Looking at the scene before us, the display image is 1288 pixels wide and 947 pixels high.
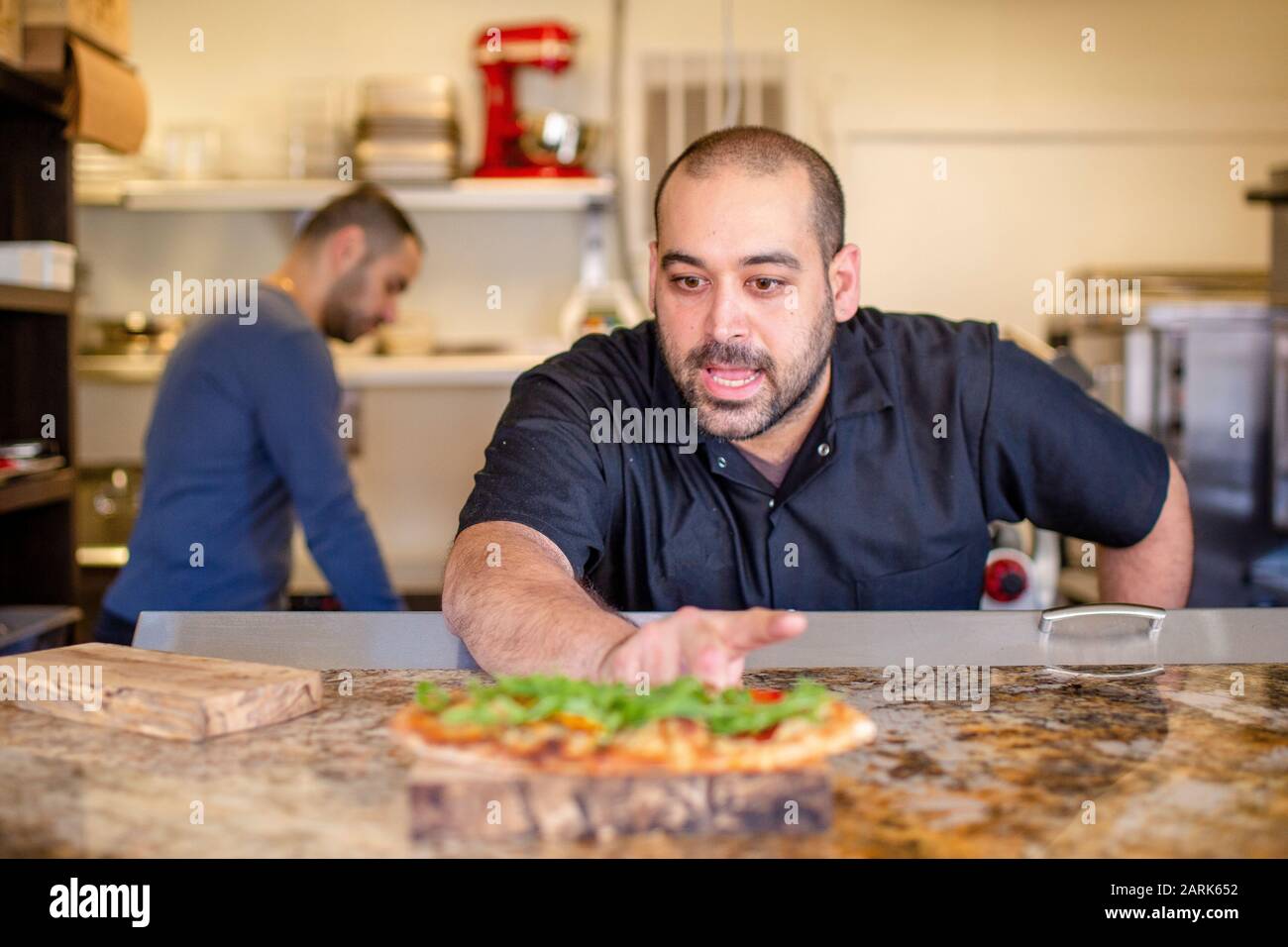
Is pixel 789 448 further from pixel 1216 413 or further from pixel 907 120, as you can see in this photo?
pixel 907 120

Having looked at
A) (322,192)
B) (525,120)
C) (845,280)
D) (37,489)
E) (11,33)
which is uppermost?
(525,120)

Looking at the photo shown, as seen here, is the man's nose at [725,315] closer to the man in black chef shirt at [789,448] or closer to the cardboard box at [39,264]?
the man in black chef shirt at [789,448]

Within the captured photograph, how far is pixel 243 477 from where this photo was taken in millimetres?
2275

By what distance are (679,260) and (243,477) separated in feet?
3.49

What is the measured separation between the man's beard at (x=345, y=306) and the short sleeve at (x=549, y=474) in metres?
1.10

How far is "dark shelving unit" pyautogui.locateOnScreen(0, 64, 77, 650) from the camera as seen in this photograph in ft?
8.87

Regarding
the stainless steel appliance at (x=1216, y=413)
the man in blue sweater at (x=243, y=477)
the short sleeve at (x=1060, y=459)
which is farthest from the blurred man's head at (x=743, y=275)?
the stainless steel appliance at (x=1216, y=413)

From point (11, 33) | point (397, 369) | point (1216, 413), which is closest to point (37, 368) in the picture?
point (11, 33)

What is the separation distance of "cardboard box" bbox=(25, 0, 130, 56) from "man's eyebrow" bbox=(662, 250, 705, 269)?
1.61 metres

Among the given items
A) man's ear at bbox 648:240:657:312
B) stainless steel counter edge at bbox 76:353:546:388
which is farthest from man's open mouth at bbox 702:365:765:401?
stainless steel counter edge at bbox 76:353:546:388

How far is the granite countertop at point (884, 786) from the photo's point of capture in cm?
77

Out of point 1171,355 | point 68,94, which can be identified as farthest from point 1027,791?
point 1171,355

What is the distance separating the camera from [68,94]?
2574mm

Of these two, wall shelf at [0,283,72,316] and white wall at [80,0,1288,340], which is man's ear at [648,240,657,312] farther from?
white wall at [80,0,1288,340]
